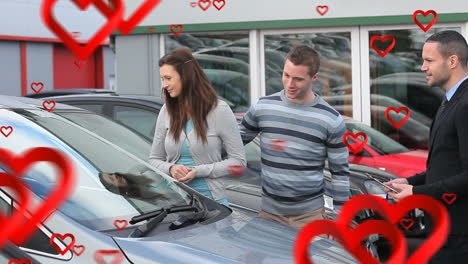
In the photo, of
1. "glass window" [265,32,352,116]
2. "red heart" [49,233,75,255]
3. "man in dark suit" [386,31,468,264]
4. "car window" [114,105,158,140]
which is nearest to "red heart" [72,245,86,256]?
"red heart" [49,233,75,255]

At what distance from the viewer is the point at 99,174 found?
3.11 m

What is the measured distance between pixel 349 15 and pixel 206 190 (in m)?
8.23

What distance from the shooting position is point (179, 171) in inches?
147

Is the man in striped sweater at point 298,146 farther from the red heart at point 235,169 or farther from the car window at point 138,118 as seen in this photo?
the car window at point 138,118

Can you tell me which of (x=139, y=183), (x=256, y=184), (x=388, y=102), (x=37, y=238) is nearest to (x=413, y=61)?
(x=388, y=102)

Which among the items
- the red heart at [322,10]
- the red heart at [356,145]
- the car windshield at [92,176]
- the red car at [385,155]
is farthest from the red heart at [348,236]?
the red heart at [322,10]

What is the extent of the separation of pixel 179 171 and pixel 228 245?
1.04 m

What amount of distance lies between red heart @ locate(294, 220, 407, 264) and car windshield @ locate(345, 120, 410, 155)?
293 inches

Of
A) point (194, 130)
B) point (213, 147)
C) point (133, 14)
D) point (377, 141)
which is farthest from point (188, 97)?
point (377, 141)

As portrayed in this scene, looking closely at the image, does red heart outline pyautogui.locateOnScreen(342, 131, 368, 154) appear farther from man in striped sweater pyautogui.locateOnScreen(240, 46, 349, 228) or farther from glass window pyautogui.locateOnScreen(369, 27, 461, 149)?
man in striped sweater pyautogui.locateOnScreen(240, 46, 349, 228)

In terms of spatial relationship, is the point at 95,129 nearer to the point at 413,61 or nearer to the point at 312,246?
the point at 312,246

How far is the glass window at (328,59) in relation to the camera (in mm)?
11805

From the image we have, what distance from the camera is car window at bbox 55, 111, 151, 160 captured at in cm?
402

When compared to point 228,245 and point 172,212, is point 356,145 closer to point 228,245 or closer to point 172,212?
point 172,212
